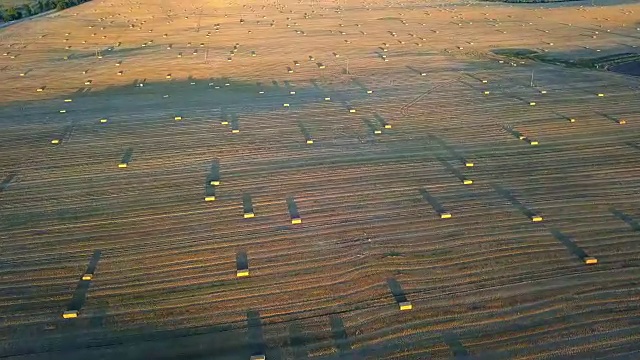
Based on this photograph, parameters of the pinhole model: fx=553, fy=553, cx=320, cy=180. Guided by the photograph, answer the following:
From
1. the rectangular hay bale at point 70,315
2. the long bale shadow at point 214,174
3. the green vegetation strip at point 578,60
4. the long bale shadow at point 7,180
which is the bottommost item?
the green vegetation strip at point 578,60

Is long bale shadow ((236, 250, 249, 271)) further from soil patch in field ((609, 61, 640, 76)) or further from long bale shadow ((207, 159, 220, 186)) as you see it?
soil patch in field ((609, 61, 640, 76))

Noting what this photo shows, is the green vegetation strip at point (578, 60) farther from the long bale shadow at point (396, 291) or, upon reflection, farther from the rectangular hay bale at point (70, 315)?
the rectangular hay bale at point (70, 315)

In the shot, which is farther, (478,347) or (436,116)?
(436,116)

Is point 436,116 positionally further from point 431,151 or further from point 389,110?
point 431,151

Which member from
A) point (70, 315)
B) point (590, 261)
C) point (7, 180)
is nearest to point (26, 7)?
point (7, 180)

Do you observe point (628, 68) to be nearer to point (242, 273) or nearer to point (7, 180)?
point (242, 273)

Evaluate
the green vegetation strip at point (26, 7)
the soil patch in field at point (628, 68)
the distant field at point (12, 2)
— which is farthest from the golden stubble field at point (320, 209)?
the distant field at point (12, 2)

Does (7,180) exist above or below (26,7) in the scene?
above

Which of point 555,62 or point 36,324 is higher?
point 36,324

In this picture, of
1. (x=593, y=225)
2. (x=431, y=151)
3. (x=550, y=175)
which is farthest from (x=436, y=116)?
(x=593, y=225)
